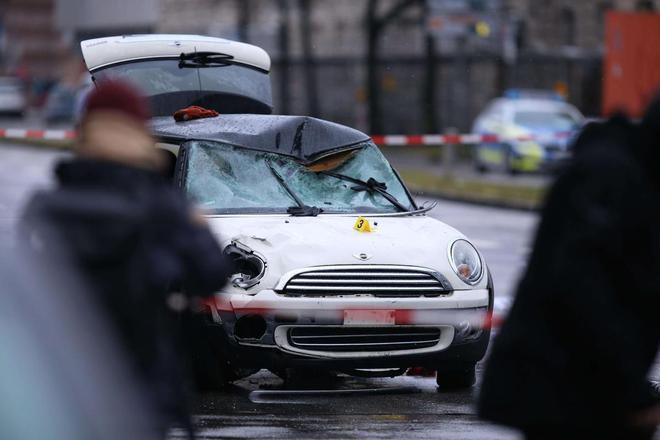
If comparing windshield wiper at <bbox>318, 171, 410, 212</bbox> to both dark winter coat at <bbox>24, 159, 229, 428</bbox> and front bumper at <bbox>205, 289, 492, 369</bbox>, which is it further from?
dark winter coat at <bbox>24, 159, 229, 428</bbox>

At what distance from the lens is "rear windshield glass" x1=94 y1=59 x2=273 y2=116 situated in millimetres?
12688

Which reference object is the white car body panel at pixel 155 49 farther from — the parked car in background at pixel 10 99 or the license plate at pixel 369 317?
the parked car in background at pixel 10 99

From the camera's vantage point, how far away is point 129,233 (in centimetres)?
437

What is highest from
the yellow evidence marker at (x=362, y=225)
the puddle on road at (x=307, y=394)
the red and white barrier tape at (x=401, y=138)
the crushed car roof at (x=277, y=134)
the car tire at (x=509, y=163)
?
the crushed car roof at (x=277, y=134)

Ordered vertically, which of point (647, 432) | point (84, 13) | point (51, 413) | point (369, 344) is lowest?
point (84, 13)

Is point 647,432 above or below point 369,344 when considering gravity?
above

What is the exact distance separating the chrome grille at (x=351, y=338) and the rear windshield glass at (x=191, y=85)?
446 cm

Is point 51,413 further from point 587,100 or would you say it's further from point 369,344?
point 587,100

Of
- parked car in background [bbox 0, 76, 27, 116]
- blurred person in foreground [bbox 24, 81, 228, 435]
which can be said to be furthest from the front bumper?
parked car in background [bbox 0, 76, 27, 116]

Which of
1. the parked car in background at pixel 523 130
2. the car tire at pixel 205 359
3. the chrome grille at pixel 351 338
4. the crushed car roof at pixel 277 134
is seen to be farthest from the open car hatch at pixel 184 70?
the parked car in background at pixel 523 130

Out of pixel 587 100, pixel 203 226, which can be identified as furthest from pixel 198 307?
pixel 587 100

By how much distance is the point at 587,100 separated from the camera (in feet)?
154

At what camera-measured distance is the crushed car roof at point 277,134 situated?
9703 mm

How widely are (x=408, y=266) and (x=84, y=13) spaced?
65.3 m
